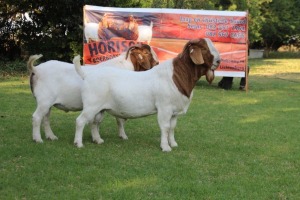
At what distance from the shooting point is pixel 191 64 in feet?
25.6

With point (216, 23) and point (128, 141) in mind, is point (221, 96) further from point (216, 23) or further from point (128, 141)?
point (128, 141)

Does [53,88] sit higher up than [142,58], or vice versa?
[142,58]

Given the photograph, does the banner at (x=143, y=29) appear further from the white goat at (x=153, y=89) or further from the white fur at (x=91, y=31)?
the white goat at (x=153, y=89)

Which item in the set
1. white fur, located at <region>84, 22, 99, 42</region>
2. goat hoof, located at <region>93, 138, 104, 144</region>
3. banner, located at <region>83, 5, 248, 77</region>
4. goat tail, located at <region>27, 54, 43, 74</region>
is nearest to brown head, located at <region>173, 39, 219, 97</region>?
goat hoof, located at <region>93, 138, 104, 144</region>

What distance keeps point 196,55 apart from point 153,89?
0.90 metres

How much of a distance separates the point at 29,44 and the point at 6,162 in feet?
56.6

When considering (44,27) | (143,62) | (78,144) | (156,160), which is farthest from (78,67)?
(44,27)

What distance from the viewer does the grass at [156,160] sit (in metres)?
5.73

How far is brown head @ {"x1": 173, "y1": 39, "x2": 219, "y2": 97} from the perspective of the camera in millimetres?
7641

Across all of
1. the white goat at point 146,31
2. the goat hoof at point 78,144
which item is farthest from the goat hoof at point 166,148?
the white goat at point 146,31

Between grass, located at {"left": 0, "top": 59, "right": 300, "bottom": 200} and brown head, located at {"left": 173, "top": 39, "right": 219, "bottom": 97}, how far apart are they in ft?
3.75

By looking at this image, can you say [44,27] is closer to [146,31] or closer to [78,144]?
[146,31]

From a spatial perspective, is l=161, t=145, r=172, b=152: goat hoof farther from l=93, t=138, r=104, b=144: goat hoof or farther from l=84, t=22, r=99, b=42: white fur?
l=84, t=22, r=99, b=42: white fur

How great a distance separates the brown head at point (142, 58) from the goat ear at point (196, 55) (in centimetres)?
152
